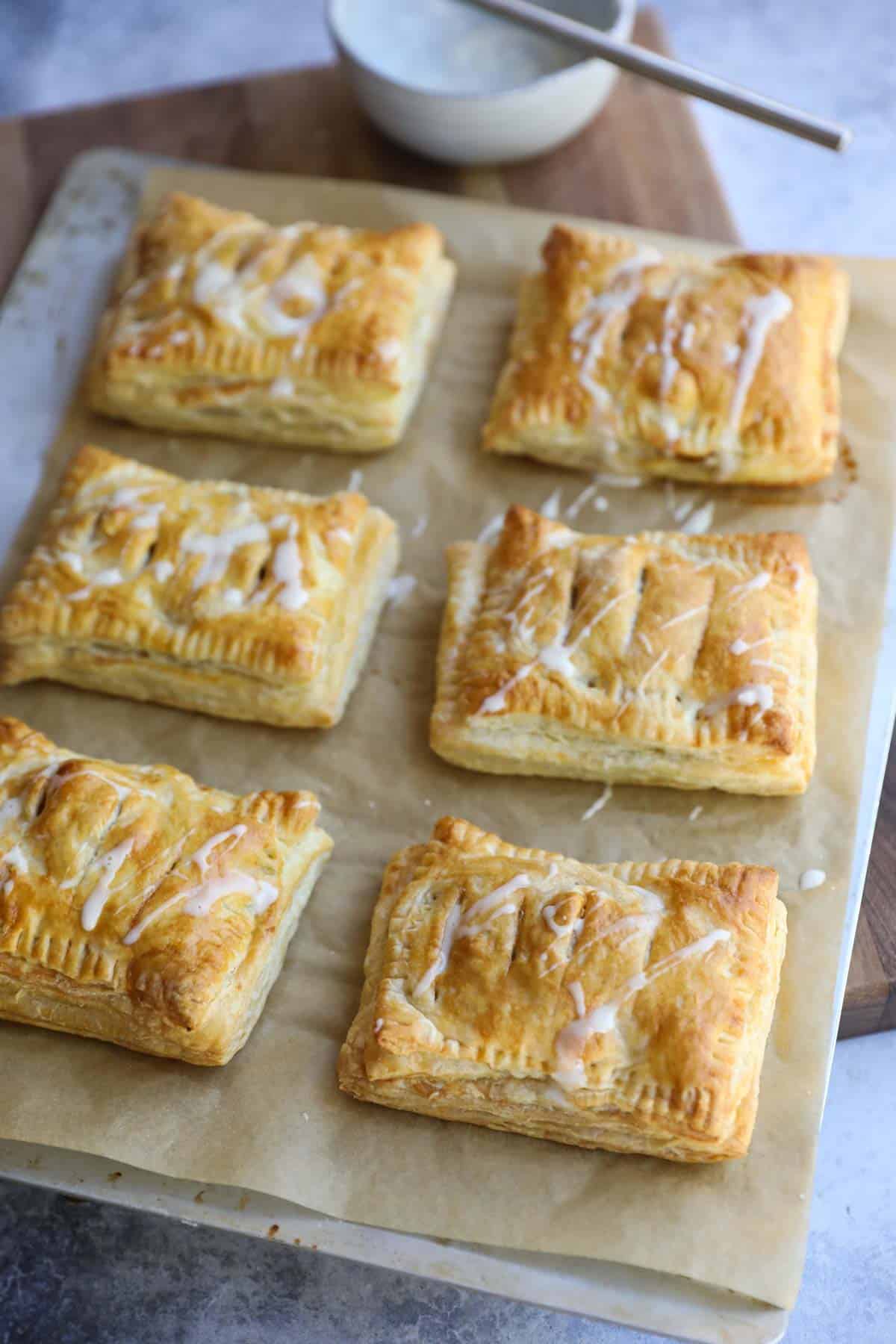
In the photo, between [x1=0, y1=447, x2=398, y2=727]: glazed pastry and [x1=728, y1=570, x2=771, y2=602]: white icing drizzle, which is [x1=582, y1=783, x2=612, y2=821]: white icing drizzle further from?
[x1=0, y1=447, x2=398, y2=727]: glazed pastry

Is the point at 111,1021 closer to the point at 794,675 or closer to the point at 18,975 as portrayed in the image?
the point at 18,975

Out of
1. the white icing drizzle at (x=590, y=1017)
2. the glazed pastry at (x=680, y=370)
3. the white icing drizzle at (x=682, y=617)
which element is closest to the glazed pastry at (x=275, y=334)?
the glazed pastry at (x=680, y=370)

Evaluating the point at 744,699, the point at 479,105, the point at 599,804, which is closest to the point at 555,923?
the point at 599,804

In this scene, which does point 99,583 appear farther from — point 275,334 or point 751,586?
point 751,586

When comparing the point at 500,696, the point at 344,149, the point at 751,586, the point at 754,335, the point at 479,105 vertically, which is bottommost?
the point at 500,696

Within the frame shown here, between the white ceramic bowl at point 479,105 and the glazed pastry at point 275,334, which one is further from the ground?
the white ceramic bowl at point 479,105

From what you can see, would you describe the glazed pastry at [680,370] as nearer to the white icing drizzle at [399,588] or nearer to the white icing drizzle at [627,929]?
the white icing drizzle at [399,588]

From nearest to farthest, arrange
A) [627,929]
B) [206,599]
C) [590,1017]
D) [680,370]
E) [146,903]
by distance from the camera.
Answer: [590,1017] < [627,929] < [146,903] < [206,599] < [680,370]
